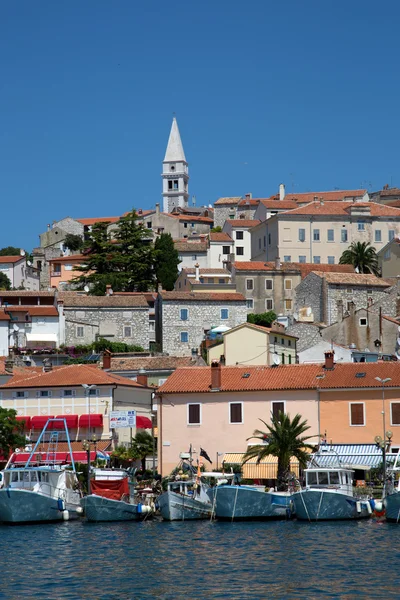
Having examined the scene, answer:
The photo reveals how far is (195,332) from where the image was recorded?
301 feet

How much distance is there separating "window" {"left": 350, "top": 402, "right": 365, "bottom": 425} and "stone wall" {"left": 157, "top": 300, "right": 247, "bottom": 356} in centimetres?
Result: 3301

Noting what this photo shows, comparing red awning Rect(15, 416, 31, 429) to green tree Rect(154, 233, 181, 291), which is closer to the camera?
red awning Rect(15, 416, 31, 429)

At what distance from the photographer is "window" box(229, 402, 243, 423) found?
60.3m

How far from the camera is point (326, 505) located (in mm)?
49250

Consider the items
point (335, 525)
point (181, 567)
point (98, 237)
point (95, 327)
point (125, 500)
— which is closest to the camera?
point (181, 567)

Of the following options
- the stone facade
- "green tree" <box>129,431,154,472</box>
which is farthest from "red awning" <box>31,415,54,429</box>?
the stone facade

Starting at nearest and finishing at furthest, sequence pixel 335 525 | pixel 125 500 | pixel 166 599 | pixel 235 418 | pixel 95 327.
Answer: pixel 166 599
pixel 335 525
pixel 125 500
pixel 235 418
pixel 95 327

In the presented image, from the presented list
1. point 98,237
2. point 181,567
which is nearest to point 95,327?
point 98,237

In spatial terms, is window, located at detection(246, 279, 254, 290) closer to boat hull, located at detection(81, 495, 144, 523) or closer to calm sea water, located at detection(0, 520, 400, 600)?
boat hull, located at detection(81, 495, 144, 523)

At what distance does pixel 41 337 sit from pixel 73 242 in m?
64.9

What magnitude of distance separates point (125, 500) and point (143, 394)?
59.6 ft

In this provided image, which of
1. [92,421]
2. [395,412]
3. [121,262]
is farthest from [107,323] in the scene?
[395,412]

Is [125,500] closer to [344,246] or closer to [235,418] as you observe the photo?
[235,418]

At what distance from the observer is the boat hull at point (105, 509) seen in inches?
2025
